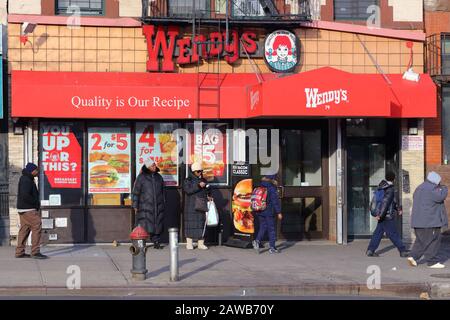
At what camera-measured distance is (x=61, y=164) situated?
685 inches

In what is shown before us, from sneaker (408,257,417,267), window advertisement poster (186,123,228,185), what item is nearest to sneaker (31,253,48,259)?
window advertisement poster (186,123,228,185)

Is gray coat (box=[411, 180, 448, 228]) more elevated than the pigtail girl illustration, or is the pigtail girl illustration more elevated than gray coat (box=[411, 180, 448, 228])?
the pigtail girl illustration

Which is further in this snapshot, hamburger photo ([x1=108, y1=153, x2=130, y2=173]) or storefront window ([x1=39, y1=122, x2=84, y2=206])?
hamburger photo ([x1=108, y1=153, x2=130, y2=173])

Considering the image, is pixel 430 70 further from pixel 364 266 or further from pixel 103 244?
pixel 103 244

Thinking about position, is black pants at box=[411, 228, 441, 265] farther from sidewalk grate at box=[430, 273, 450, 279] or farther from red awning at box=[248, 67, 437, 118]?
red awning at box=[248, 67, 437, 118]

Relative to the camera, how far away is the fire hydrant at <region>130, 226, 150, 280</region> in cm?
1259

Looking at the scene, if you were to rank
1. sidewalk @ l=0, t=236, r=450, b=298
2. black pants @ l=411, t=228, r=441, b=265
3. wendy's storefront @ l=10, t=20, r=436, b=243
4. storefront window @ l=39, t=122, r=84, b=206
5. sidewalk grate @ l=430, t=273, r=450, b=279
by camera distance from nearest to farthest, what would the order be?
sidewalk @ l=0, t=236, r=450, b=298, sidewalk grate @ l=430, t=273, r=450, b=279, black pants @ l=411, t=228, r=441, b=265, wendy's storefront @ l=10, t=20, r=436, b=243, storefront window @ l=39, t=122, r=84, b=206

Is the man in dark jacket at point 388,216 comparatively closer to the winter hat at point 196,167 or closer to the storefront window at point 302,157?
the storefront window at point 302,157

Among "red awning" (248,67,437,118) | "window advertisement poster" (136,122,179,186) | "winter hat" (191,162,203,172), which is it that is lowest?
"winter hat" (191,162,203,172)

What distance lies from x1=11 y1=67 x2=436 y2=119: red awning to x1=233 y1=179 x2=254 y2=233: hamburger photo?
1.51 meters

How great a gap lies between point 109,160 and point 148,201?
1.64m

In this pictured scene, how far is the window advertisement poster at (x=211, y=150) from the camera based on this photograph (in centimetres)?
1784

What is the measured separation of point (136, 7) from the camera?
17453mm

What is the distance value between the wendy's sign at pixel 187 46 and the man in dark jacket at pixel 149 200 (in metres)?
2.34
